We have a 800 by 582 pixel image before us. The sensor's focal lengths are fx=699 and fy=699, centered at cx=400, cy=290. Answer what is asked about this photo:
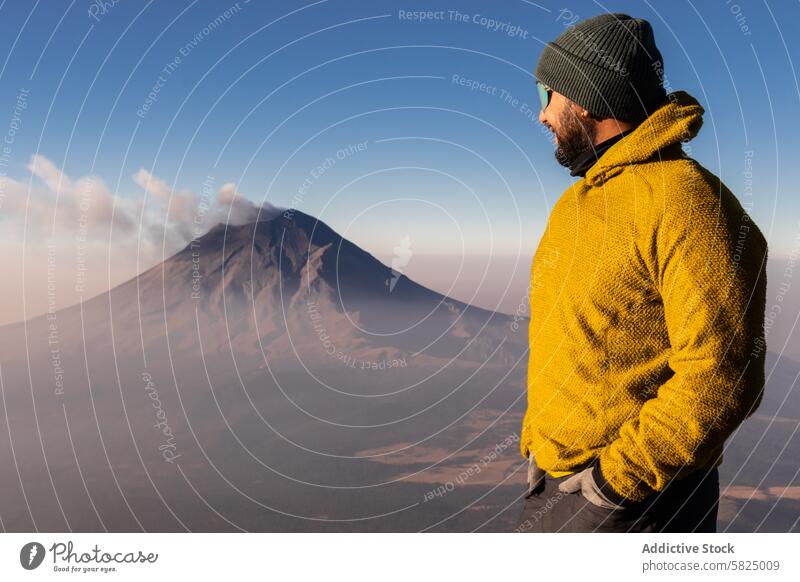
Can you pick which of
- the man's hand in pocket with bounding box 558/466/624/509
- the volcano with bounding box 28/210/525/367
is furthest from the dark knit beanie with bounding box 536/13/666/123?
the volcano with bounding box 28/210/525/367

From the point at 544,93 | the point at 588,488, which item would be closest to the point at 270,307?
the point at 544,93

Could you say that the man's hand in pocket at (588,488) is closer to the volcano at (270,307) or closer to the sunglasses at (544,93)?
the sunglasses at (544,93)

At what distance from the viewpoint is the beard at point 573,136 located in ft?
9.70

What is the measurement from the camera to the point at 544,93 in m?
3.17

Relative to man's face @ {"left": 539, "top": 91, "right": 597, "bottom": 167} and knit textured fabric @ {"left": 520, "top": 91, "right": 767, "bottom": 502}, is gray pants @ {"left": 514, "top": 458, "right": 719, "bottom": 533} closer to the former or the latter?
knit textured fabric @ {"left": 520, "top": 91, "right": 767, "bottom": 502}

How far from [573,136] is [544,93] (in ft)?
0.99

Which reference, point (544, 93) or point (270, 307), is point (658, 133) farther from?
point (270, 307)

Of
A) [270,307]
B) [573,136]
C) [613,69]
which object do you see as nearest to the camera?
[613,69]

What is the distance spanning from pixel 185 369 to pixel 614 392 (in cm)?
8481

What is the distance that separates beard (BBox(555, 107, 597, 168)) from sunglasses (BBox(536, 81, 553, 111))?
136 mm

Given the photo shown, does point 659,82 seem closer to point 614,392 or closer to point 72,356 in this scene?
point 614,392

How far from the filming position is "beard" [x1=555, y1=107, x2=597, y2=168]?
9.70 feet
